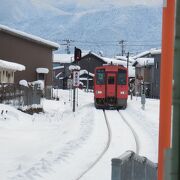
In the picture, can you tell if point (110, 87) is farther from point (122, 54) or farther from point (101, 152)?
point (122, 54)

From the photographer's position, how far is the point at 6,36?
111ft

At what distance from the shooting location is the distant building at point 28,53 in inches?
1330

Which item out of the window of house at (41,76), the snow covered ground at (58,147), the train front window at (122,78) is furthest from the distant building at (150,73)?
the snow covered ground at (58,147)

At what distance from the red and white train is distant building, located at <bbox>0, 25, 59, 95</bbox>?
8.28 metres

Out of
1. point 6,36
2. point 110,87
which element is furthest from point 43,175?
point 6,36

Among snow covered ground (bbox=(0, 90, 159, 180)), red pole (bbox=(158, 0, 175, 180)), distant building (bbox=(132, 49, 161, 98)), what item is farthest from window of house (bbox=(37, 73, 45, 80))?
red pole (bbox=(158, 0, 175, 180))

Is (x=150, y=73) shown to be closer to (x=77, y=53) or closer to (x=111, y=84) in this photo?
(x=111, y=84)

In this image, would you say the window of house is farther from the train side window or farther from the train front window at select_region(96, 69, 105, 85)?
the train side window

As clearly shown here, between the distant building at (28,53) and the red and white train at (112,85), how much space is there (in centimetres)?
828

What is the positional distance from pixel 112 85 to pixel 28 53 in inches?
444

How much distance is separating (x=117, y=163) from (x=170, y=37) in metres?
1.98

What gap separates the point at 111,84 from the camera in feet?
94.9

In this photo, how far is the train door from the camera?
94.7 feet

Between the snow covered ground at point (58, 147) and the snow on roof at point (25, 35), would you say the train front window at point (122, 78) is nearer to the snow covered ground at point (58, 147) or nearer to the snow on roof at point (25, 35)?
the snow covered ground at point (58, 147)
